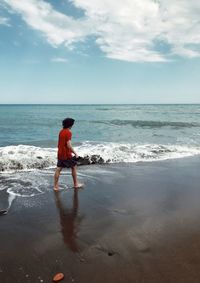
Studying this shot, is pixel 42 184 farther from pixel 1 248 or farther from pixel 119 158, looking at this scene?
pixel 119 158

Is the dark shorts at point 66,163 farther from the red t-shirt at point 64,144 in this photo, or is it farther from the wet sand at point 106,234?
the wet sand at point 106,234

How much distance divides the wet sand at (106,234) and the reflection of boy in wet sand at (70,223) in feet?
0.05

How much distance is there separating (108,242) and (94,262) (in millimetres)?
572

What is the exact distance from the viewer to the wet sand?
144 inches

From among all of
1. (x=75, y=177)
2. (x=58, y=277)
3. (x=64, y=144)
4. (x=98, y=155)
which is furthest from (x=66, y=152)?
(x=58, y=277)

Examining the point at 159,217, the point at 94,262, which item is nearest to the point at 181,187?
the point at 159,217

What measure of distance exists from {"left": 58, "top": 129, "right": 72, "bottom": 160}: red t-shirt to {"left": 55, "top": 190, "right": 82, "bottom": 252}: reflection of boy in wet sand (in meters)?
1.19

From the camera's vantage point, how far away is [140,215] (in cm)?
536

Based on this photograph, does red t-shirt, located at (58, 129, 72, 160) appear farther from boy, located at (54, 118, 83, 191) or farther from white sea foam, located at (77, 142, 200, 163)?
white sea foam, located at (77, 142, 200, 163)

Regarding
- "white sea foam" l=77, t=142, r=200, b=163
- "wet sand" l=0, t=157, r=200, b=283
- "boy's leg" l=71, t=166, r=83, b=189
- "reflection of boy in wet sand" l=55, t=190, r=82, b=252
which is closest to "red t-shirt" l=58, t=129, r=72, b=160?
"boy's leg" l=71, t=166, r=83, b=189

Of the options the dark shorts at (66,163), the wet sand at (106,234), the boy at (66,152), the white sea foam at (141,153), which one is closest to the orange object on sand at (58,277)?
the wet sand at (106,234)

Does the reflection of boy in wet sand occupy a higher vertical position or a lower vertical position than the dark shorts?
lower

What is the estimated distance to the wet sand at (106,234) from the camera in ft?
12.0

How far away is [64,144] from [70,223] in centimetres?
252
